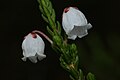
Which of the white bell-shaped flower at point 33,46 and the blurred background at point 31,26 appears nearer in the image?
the white bell-shaped flower at point 33,46

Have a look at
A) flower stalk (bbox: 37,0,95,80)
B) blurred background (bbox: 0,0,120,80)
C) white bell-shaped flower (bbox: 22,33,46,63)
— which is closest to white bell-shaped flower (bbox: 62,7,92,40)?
flower stalk (bbox: 37,0,95,80)

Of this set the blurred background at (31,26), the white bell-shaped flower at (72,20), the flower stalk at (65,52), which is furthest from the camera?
the blurred background at (31,26)

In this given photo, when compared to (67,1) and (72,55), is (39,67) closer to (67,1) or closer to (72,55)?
(67,1)

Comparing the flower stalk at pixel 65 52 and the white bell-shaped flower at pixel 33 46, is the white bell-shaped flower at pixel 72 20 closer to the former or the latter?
the flower stalk at pixel 65 52

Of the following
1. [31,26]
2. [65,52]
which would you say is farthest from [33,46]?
[31,26]

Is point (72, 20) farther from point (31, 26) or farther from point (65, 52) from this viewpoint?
point (31, 26)

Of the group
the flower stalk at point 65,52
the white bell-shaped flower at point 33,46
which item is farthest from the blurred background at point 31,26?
the flower stalk at point 65,52

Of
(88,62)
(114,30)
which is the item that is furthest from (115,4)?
(88,62)

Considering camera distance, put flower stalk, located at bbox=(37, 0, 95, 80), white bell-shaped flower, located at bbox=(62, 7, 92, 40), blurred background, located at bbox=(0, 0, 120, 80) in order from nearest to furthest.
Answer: flower stalk, located at bbox=(37, 0, 95, 80), white bell-shaped flower, located at bbox=(62, 7, 92, 40), blurred background, located at bbox=(0, 0, 120, 80)

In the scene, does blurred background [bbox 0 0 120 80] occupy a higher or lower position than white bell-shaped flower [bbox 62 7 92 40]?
lower

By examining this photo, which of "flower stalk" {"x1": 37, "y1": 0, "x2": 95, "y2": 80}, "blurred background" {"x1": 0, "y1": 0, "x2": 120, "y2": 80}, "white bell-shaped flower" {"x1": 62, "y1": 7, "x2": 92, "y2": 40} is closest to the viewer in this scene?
"flower stalk" {"x1": 37, "y1": 0, "x2": 95, "y2": 80}

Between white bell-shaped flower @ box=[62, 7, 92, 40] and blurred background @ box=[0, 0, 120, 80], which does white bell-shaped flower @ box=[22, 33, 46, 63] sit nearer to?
white bell-shaped flower @ box=[62, 7, 92, 40]
